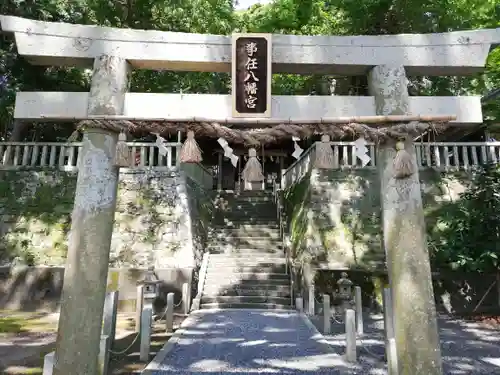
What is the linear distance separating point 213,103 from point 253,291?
25.7 ft

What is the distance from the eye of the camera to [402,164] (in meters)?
4.19

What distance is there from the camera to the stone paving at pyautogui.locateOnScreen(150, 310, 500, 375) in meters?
5.30

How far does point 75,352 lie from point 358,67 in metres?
4.84

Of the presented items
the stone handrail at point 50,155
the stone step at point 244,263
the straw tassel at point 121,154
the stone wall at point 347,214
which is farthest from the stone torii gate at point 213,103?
the stone step at point 244,263

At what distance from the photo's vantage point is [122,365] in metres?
5.33

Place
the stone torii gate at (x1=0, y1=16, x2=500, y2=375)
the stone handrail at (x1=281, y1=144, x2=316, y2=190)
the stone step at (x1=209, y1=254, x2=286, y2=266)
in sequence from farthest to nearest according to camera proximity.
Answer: the stone step at (x1=209, y1=254, x2=286, y2=266)
the stone handrail at (x1=281, y1=144, x2=316, y2=190)
the stone torii gate at (x1=0, y1=16, x2=500, y2=375)

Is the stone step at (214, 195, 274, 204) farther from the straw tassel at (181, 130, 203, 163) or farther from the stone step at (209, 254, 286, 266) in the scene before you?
the straw tassel at (181, 130, 203, 163)

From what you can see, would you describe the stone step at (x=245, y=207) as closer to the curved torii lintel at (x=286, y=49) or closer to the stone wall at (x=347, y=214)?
the stone wall at (x=347, y=214)

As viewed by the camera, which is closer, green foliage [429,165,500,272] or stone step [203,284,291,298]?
green foliage [429,165,500,272]

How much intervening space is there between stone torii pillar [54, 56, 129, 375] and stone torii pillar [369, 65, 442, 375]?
3355mm

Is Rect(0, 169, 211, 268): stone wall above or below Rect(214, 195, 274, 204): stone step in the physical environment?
below

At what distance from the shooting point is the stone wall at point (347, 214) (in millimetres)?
10945

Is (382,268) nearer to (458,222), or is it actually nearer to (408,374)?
(458,222)

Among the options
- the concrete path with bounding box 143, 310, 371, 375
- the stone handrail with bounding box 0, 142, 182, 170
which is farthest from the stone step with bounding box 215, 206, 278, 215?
the concrete path with bounding box 143, 310, 371, 375
